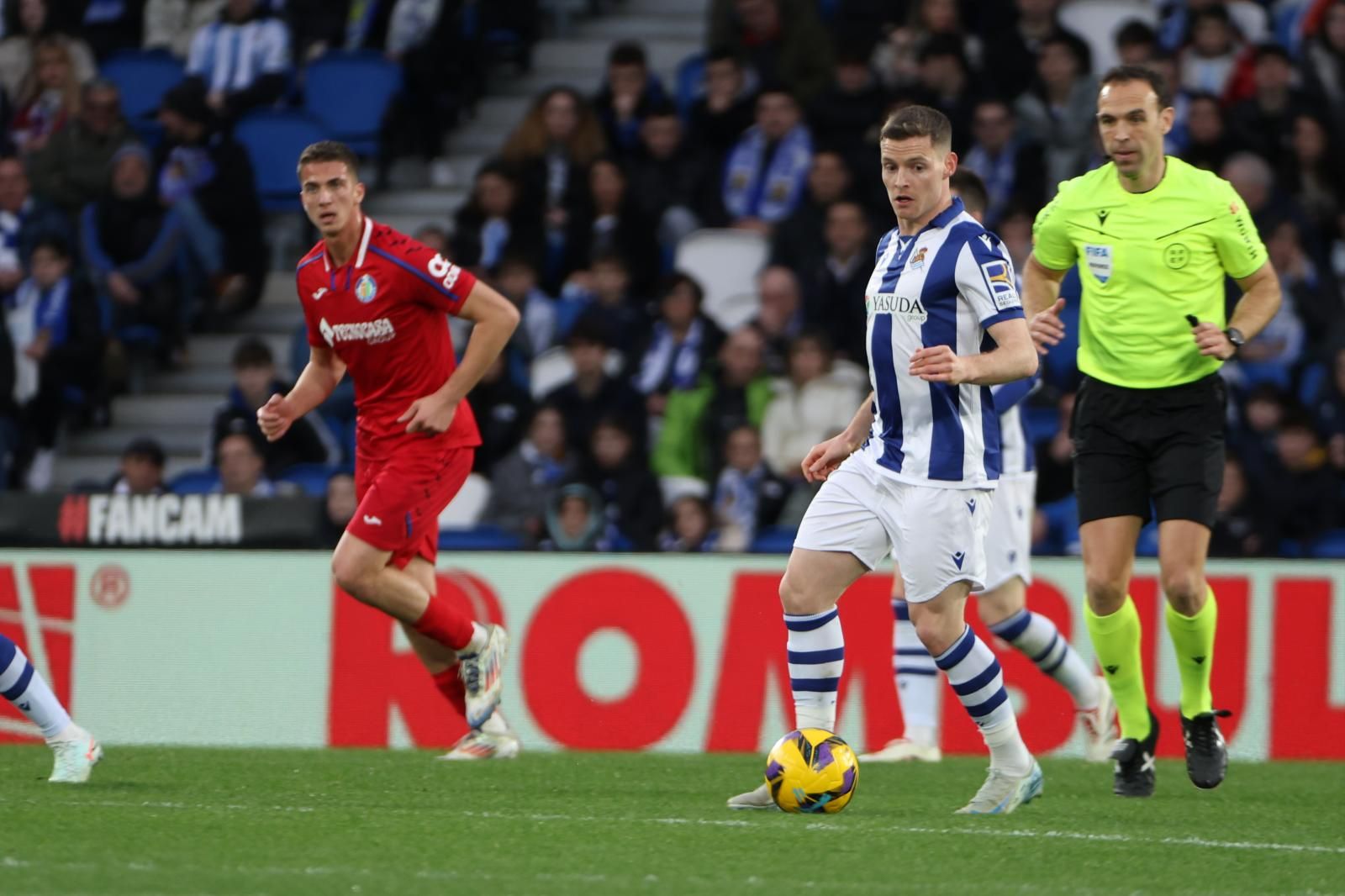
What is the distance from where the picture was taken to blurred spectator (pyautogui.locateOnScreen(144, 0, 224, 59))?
16500 mm

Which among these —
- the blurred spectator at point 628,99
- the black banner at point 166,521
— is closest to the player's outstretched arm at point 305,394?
the black banner at point 166,521

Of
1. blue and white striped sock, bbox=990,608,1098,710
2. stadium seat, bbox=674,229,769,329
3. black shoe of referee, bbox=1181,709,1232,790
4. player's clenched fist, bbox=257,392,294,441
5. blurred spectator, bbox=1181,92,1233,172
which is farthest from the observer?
stadium seat, bbox=674,229,769,329

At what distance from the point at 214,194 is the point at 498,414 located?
3185mm

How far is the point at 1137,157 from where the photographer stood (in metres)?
7.17

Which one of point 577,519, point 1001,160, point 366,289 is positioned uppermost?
point 1001,160

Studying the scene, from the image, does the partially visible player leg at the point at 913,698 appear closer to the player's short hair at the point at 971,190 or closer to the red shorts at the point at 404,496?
the player's short hair at the point at 971,190

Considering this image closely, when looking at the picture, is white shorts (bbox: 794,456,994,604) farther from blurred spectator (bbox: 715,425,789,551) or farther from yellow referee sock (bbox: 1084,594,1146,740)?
blurred spectator (bbox: 715,425,789,551)

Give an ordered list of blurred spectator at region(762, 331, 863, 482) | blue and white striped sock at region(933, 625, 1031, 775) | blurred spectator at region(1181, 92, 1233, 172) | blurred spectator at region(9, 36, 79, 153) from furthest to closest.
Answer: blurred spectator at region(9, 36, 79, 153), blurred spectator at region(1181, 92, 1233, 172), blurred spectator at region(762, 331, 863, 482), blue and white striped sock at region(933, 625, 1031, 775)

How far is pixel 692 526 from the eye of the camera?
37.6 ft

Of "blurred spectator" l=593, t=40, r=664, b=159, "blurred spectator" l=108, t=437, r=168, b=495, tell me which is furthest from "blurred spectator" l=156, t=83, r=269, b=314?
"blurred spectator" l=108, t=437, r=168, b=495

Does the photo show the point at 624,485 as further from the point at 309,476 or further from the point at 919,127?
the point at 919,127

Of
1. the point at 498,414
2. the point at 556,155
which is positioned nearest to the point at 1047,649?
the point at 498,414

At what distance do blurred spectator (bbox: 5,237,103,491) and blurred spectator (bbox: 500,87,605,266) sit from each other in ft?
9.59

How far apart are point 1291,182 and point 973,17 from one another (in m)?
2.73
